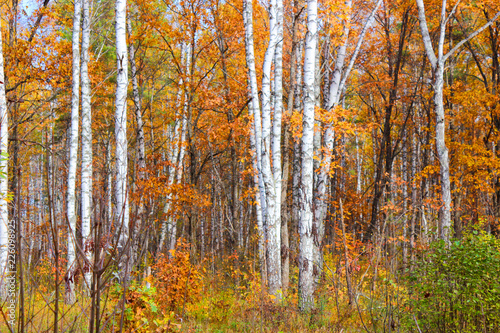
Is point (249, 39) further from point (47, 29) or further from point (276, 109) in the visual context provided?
point (47, 29)

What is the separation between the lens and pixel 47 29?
1168cm

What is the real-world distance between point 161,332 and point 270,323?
271 cm

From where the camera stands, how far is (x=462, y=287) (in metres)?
3.90

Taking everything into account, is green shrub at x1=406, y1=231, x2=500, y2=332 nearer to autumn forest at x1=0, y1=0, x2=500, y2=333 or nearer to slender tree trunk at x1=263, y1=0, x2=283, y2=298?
autumn forest at x1=0, y1=0, x2=500, y2=333

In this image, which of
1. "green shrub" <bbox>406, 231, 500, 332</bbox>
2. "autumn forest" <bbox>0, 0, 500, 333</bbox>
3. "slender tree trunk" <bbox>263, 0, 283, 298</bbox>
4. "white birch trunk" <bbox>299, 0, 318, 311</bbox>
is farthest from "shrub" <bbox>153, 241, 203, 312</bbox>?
"green shrub" <bbox>406, 231, 500, 332</bbox>

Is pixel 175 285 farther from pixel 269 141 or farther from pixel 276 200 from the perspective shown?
pixel 269 141

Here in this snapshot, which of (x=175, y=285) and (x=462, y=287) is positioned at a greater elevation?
(x=462, y=287)

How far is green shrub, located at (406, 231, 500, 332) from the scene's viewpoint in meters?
3.73

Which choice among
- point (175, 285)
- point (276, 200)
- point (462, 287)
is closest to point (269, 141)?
point (276, 200)

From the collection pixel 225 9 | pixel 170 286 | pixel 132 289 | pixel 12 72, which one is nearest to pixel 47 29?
pixel 12 72

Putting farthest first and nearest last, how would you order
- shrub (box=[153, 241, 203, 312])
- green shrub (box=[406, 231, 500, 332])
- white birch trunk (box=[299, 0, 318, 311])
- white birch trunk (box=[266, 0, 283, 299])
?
white birch trunk (box=[266, 0, 283, 299])
white birch trunk (box=[299, 0, 318, 311])
shrub (box=[153, 241, 203, 312])
green shrub (box=[406, 231, 500, 332])

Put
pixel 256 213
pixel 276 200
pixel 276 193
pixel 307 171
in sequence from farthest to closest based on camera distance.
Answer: pixel 256 213
pixel 276 193
pixel 276 200
pixel 307 171

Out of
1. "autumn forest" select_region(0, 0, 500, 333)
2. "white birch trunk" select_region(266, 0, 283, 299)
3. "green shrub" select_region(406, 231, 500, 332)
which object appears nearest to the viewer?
"autumn forest" select_region(0, 0, 500, 333)

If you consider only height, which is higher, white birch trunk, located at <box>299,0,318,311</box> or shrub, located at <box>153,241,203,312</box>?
white birch trunk, located at <box>299,0,318,311</box>
